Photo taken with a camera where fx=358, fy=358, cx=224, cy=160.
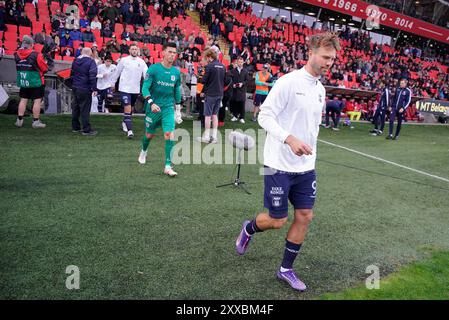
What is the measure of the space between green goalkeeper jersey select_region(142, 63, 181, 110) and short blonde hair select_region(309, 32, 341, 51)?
10.9 ft

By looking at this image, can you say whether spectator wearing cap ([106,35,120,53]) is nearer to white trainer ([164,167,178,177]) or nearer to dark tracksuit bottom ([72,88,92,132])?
dark tracksuit bottom ([72,88,92,132])

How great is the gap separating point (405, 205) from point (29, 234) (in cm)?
527

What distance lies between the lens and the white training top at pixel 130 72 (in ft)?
26.7

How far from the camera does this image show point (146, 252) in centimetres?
344

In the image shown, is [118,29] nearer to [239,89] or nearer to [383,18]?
[239,89]

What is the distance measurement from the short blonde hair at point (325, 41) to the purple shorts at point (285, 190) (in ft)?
3.42

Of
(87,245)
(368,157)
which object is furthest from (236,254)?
(368,157)

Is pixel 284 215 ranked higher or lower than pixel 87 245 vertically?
higher

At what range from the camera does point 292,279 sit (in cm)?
310

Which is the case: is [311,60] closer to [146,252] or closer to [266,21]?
[146,252]

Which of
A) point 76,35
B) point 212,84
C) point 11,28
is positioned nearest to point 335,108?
point 212,84

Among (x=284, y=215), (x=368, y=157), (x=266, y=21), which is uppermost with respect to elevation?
(x=266, y=21)

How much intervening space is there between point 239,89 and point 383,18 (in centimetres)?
2693

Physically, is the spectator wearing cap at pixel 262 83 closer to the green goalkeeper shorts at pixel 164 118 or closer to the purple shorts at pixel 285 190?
the green goalkeeper shorts at pixel 164 118
